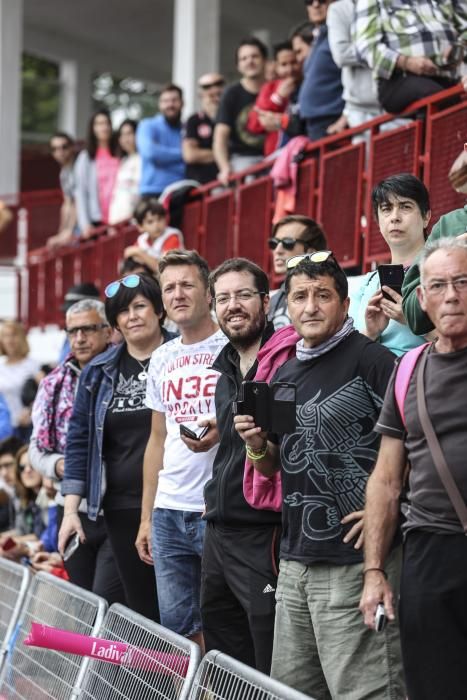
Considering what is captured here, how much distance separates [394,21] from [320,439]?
3679 millimetres

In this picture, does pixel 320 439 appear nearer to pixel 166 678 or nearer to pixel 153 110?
pixel 166 678

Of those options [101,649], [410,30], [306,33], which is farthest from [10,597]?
[306,33]

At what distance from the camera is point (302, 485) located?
4789mm

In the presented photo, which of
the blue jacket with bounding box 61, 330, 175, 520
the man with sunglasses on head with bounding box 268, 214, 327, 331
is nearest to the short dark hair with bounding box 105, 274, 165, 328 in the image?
the blue jacket with bounding box 61, 330, 175, 520

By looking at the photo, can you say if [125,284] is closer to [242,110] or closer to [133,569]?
[133,569]

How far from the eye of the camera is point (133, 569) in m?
6.74

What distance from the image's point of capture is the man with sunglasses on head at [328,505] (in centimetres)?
462

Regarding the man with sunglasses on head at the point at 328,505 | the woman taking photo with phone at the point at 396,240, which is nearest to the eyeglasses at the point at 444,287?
the man with sunglasses on head at the point at 328,505

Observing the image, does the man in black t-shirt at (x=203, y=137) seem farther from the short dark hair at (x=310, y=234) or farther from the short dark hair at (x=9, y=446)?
the short dark hair at (x=310, y=234)

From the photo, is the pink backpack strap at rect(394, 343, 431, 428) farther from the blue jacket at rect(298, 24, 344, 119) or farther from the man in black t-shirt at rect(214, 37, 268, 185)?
the man in black t-shirt at rect(214, 37, 268, 185)

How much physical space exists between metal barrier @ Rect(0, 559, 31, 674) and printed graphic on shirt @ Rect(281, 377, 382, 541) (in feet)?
8.05

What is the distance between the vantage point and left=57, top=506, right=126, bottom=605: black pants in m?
7.02

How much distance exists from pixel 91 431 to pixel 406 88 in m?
2.62

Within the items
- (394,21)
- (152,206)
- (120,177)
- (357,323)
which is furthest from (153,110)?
(357,323)
